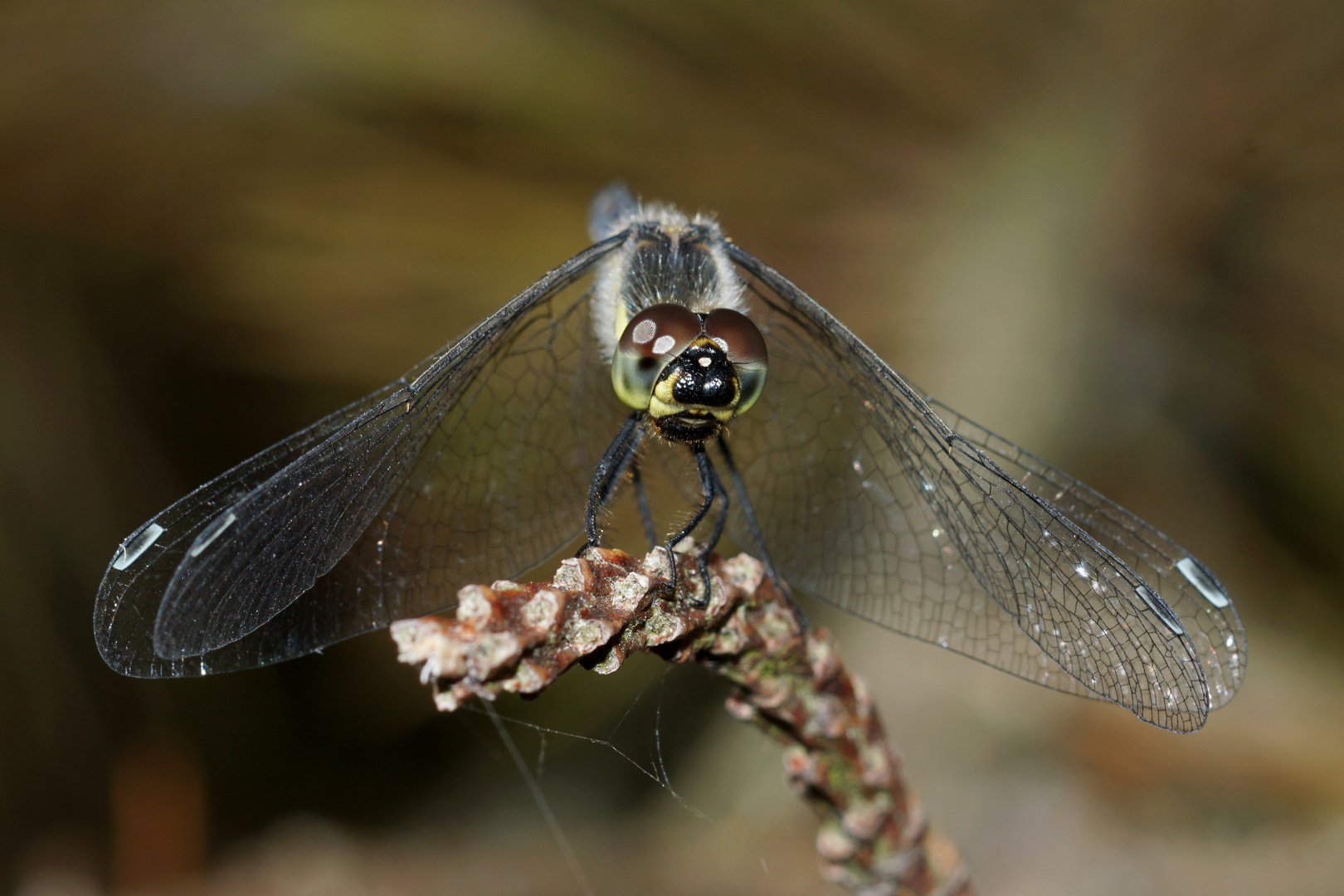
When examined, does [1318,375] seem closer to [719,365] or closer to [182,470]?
[719,365]

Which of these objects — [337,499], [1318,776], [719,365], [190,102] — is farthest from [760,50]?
[1318,776]

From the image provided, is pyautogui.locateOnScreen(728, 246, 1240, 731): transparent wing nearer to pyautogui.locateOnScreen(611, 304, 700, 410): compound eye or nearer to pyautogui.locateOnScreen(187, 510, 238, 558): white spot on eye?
pyautogui.locateOnScreen(611, 304, 700, 410): compound eye

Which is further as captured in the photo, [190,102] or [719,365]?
[190,102]

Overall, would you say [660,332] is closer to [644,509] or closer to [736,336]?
[736,336]

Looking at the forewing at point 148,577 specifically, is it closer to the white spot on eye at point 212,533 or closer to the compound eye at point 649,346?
the white spot on eye at point 212,533

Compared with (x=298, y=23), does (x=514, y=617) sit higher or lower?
lower

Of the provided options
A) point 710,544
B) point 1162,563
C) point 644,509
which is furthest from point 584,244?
point 1162,563
